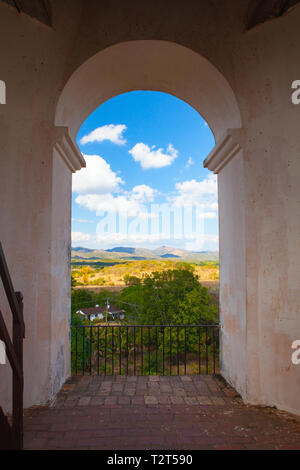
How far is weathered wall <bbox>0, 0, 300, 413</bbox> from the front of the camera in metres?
3.34

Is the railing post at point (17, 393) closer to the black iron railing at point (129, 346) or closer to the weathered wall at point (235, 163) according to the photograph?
the weathered wall at point (235, 163)

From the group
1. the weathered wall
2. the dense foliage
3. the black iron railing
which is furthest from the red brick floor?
the dense foliage

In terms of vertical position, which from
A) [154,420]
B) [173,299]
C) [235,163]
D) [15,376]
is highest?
[235,163]

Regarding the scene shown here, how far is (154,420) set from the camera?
9.77 ft

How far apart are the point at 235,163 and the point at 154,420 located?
3.31 m

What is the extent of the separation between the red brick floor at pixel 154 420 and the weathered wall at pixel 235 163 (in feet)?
0.97

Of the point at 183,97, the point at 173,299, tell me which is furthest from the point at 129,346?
the point at 183,97

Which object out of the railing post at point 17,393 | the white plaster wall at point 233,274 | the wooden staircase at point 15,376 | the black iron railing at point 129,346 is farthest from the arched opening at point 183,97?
the black iron railing at point 129,346

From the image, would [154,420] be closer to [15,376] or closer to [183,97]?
[15,376]

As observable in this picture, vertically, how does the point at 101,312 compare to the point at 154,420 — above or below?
below

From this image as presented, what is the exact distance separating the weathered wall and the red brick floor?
0.97 feet

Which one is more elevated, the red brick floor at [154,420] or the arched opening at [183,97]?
the arched opening at [183,97]

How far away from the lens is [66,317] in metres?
4.06

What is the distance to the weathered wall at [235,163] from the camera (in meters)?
3.34
